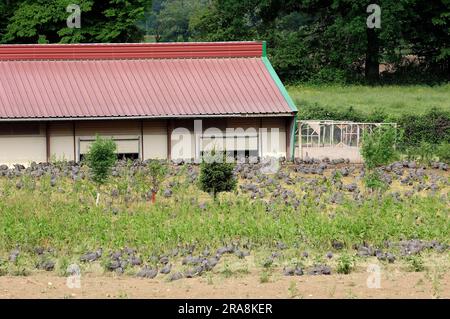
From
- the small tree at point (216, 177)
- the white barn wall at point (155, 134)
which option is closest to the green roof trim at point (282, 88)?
the white barn wall at point (155, 134)

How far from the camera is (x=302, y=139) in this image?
37312mm

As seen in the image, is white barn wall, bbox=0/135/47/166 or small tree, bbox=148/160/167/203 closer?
small tree, bbox=148/160/167/203

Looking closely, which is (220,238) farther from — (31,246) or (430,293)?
(430,293)

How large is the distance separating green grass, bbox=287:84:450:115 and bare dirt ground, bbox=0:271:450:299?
25.6 metres

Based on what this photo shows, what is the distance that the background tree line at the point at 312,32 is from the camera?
53.8m

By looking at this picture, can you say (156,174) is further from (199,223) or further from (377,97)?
(377,97)

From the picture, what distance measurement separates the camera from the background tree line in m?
53.8

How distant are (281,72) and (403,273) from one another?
40.3m

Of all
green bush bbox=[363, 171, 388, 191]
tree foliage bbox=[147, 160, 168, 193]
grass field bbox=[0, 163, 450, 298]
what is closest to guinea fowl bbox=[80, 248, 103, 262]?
grass field bbox=[0, 163, 450, 298]

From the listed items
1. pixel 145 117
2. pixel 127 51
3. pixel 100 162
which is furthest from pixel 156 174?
pixel 127 51

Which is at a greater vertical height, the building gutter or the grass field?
the building gutter

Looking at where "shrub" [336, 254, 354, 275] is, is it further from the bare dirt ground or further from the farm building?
the farm building

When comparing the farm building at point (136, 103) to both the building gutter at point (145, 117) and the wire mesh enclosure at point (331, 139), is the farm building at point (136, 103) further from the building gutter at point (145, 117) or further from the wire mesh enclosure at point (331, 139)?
the wire mesh enclosure at point (331, 139)

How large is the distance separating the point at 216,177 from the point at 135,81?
35.3 ft
